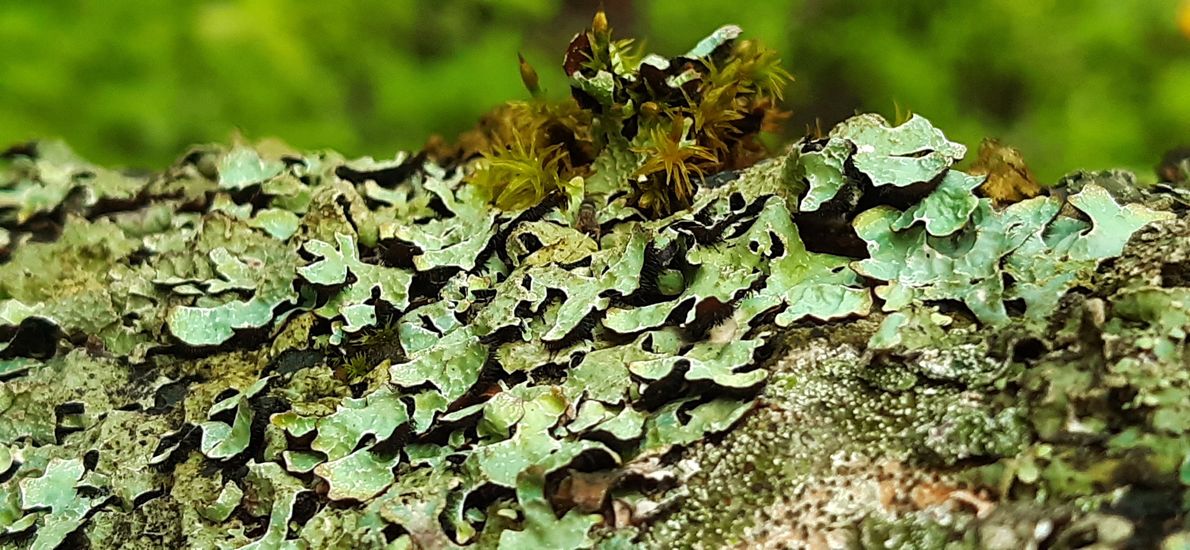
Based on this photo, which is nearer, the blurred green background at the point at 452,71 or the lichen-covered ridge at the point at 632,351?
the lichen-covered ridge at the point at 632,351

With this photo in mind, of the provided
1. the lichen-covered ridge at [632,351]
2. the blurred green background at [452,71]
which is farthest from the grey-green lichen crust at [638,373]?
the blurred green background at [452,71]

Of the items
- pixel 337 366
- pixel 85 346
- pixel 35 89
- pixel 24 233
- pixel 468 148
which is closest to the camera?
pixel 337 366

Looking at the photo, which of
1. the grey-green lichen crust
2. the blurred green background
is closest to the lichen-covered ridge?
the grey-green lichen crust

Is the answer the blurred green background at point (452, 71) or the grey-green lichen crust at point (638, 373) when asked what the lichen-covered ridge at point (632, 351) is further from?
the blurred green background at point (452, 71)

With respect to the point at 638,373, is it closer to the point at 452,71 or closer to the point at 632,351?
the point at 632,351

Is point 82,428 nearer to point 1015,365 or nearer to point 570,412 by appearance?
point 570,412

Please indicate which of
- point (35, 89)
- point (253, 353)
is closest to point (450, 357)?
point (253, 353)
